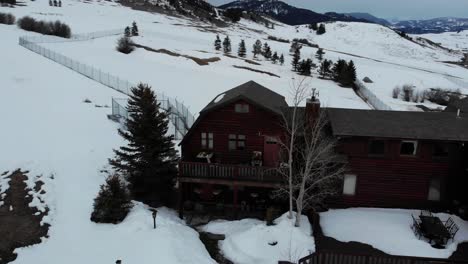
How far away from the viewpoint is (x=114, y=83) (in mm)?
43719

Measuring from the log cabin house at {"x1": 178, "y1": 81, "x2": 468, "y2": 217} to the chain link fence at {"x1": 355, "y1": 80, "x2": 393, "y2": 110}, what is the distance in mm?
24648

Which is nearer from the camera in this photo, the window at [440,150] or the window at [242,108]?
the window at [440,150]

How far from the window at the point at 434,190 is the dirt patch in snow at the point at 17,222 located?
18833 millimetres

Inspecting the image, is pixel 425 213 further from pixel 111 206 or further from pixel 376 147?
pixel 111 206

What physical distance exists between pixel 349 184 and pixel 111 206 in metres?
12.2

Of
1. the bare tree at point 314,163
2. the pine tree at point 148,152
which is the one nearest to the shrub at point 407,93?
the bare tree at point 314,163

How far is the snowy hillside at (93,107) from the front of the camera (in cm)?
1620

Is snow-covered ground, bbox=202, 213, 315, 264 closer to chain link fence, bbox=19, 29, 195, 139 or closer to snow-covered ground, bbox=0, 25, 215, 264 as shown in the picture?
snow-covered ground, bbox=0, 25, 215, 264

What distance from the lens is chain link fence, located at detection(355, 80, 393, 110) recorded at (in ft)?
148

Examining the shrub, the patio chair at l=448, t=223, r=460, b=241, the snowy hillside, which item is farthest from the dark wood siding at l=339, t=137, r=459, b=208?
the shrub

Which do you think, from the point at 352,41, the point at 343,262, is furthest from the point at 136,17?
the point at 343,262

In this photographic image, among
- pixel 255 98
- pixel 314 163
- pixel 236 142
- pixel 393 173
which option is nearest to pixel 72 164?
pixel 236 142

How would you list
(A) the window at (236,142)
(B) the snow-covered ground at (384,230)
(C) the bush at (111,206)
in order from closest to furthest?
(B) the snow-covered ground at (384,230) < (C) the bush at (111,206) < (A) the window at (236,142)

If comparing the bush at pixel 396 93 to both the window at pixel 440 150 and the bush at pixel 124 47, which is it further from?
the bush at pixel 124 47
